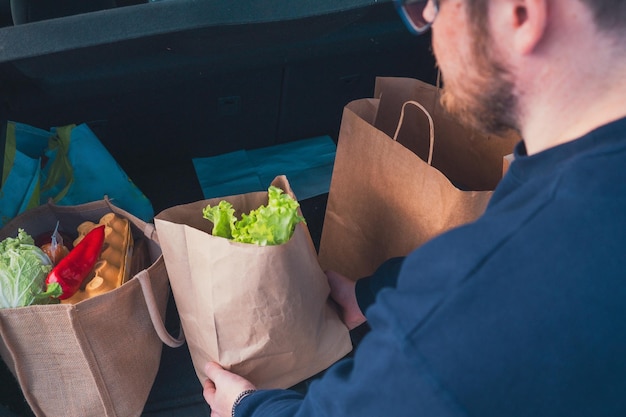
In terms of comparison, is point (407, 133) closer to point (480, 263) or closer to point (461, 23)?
point (461, 23)

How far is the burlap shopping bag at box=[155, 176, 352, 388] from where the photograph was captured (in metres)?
0.90

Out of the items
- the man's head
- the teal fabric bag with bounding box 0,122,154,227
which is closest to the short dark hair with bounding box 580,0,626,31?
the man's head

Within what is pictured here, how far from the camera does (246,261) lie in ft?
2.90

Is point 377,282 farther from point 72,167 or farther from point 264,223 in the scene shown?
point 72,167

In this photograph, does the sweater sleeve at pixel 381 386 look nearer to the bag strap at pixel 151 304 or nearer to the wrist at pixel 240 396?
the wrist at pixel 240 396

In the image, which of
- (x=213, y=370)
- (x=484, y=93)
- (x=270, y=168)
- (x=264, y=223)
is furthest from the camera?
(x=270, y=168)

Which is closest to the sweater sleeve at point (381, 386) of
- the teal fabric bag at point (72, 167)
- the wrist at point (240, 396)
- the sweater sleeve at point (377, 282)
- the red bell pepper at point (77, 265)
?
the wrist at point (240, 396)

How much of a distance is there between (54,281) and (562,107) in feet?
2.80

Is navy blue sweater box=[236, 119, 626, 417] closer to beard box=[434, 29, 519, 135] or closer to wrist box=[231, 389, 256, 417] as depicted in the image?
beard box=[434, 29, 519, 135]

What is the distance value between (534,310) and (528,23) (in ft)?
0.91

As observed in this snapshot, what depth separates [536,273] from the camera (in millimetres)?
518

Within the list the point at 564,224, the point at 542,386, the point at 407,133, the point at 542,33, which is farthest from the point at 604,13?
the point at 407,133

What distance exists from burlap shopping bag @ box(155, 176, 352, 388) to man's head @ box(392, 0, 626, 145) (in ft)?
1.18

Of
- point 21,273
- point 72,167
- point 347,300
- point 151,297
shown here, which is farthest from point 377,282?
point 72,167
